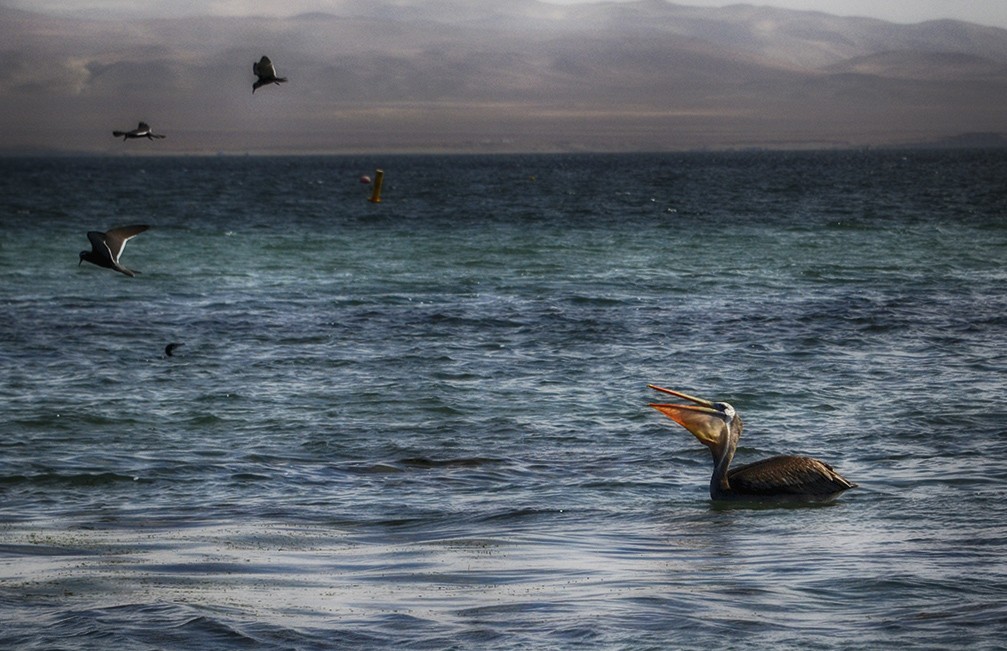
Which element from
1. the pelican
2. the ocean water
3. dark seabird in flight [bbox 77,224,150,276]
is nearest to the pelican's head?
the pelican

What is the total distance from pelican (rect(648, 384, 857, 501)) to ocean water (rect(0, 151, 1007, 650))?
26cm

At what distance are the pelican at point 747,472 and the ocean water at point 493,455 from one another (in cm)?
26

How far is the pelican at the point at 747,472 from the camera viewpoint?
39.0 ft

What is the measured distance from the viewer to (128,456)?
14.5 meters

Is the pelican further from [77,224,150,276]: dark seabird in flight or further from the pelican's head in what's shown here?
[77,224,150,276]: dark seabird in flight

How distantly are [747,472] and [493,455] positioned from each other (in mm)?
3165

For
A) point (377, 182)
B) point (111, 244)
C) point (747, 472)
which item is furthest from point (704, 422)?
point (377, 182)

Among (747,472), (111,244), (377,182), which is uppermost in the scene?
(111,244)

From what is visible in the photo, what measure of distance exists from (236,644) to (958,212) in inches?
2340

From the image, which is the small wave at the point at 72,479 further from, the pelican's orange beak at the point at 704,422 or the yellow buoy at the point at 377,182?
the yellow buoy at the point at 377,182

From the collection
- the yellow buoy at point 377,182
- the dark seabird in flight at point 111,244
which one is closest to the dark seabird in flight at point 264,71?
the dark seabird in flight at point 111,244

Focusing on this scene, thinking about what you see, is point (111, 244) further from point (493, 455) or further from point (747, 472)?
point (747, 472)

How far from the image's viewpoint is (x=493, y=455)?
14.3 m

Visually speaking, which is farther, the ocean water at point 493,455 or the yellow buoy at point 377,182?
the yellow buoy at point 377,182
